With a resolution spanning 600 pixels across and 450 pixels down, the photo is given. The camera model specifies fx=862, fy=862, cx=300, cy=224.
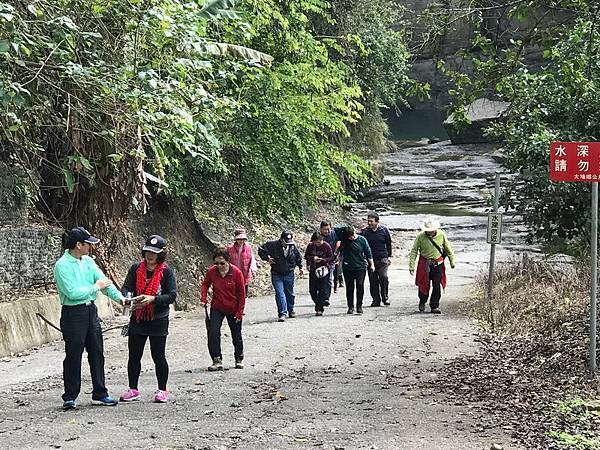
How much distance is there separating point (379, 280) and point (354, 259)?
1388 mm

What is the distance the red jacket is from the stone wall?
389 cm

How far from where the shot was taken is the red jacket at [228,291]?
33.7 feet

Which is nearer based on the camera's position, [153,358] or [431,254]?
[153,358]

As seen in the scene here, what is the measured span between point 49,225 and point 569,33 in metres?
8.75

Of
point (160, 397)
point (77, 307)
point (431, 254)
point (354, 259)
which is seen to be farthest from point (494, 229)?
point (77, 307)

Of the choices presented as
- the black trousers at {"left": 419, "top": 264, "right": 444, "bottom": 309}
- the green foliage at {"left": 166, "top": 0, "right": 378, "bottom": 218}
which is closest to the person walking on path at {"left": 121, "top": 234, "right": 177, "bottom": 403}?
the black trousers at {"left": 419, "top": 264, "right": 444, "bottom": 309}

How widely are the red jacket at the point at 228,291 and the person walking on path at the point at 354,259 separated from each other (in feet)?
17.4

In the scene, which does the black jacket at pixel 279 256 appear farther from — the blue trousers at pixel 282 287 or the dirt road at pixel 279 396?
the dirt road at pixel 279 396

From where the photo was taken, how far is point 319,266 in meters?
15.3

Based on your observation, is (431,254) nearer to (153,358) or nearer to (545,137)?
(545,137)

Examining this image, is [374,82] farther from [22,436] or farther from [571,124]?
[22,436]

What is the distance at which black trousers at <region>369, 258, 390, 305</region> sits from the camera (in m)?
16.4

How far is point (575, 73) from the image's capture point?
29.5ft

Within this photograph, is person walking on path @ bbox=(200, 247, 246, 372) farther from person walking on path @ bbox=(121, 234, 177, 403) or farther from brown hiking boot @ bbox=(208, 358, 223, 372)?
person walking on path @ bbox=(121, 234, 177, 403)
